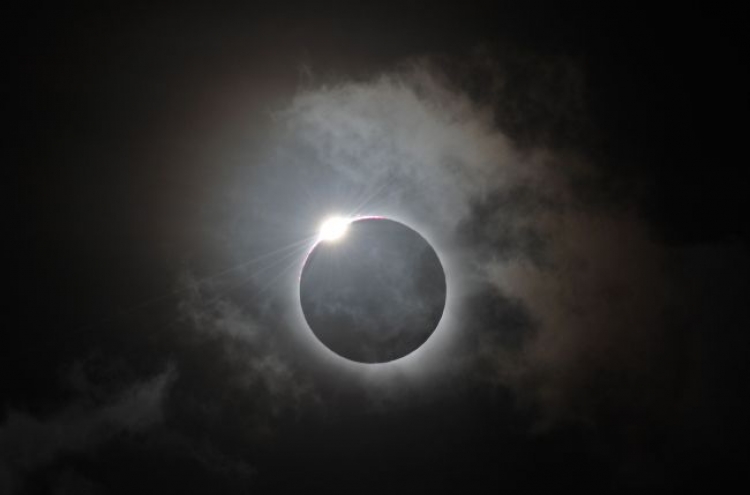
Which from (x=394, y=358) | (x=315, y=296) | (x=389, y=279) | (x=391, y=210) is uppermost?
(x=391, y=210)

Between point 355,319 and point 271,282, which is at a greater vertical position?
point 271,282

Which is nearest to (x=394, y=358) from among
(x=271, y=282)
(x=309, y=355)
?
(x=309, y=355)

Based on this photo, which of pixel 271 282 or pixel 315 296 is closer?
pixel 315 296

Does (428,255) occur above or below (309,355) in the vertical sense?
above

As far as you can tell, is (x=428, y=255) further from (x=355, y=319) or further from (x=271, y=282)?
(x=271, y=282)

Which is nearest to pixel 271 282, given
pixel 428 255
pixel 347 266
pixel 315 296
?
pixel 315 296

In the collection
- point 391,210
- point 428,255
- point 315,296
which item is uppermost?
point 391,210

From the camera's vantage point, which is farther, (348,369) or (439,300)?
(348,369)

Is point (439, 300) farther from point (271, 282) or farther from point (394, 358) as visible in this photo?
point (271, 282)
